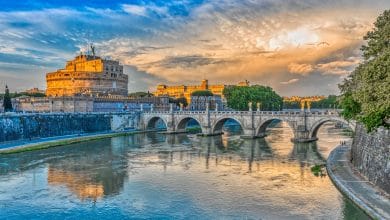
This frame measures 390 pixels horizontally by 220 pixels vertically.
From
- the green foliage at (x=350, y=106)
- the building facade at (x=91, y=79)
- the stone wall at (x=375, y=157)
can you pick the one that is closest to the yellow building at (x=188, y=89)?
the building facade at (x=91, y=79)

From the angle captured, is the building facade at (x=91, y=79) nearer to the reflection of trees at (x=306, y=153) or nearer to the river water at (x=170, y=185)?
the river water at (x=170, y=185)

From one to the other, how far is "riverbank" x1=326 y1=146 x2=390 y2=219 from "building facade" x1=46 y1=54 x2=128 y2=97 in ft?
170

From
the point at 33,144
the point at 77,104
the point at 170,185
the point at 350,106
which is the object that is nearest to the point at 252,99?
the point at 77,104

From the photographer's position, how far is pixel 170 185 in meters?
20.0

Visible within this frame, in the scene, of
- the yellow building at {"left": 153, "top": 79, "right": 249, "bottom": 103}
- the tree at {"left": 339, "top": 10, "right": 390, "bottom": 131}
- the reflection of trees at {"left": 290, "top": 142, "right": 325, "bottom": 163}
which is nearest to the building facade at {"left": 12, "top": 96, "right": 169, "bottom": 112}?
the reflection of trees at {"left": 290, "top": 142, "right": 325, "bottom": 163}

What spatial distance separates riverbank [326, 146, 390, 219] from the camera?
1348 cm

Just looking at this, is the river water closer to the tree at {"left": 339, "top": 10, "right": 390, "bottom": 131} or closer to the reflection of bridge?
the tree at {"left": 339, "top": 10, "right": 390, "bottom": 131}

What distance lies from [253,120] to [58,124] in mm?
21730

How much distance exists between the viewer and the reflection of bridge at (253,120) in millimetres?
36469

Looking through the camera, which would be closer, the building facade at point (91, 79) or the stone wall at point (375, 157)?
the stone wall at point (375, 157)

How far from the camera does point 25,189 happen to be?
758 inches

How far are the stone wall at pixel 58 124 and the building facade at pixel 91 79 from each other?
1504cm

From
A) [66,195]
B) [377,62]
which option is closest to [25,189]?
[66,195]

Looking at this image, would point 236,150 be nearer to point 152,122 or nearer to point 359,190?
point 359,190
